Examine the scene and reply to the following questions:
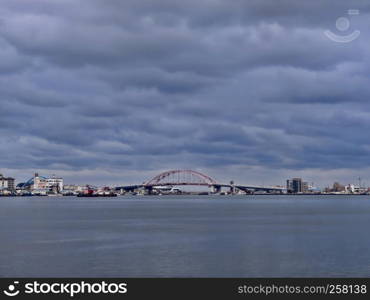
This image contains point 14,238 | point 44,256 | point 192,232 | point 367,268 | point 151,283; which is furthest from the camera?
point 192,232

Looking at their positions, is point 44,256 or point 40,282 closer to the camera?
point 40,282

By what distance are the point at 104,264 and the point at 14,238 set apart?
68.7ft

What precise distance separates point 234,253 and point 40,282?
A: 55.4 ft

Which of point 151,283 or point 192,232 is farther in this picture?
point 192,232

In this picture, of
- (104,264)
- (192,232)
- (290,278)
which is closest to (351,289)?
(290,278)

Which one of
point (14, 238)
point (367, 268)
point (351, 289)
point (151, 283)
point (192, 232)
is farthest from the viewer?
point (192, 232)

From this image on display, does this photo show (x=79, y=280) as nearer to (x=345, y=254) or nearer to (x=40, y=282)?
(x=40, y=282)

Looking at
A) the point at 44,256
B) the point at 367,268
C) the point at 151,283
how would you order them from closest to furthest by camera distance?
the point at 151,283 → the point at 367,268 → the point at 44,256

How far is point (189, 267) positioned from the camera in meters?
35.7

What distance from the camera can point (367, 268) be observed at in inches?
1383

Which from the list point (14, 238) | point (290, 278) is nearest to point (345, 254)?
point (290, 278)

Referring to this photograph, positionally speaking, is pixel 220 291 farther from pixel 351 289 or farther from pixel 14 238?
pixel 14 238

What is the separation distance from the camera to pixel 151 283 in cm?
3031

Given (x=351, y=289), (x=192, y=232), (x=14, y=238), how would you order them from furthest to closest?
(x=192, y=232) → (x=14, y=238) → (x=351, y=289)
